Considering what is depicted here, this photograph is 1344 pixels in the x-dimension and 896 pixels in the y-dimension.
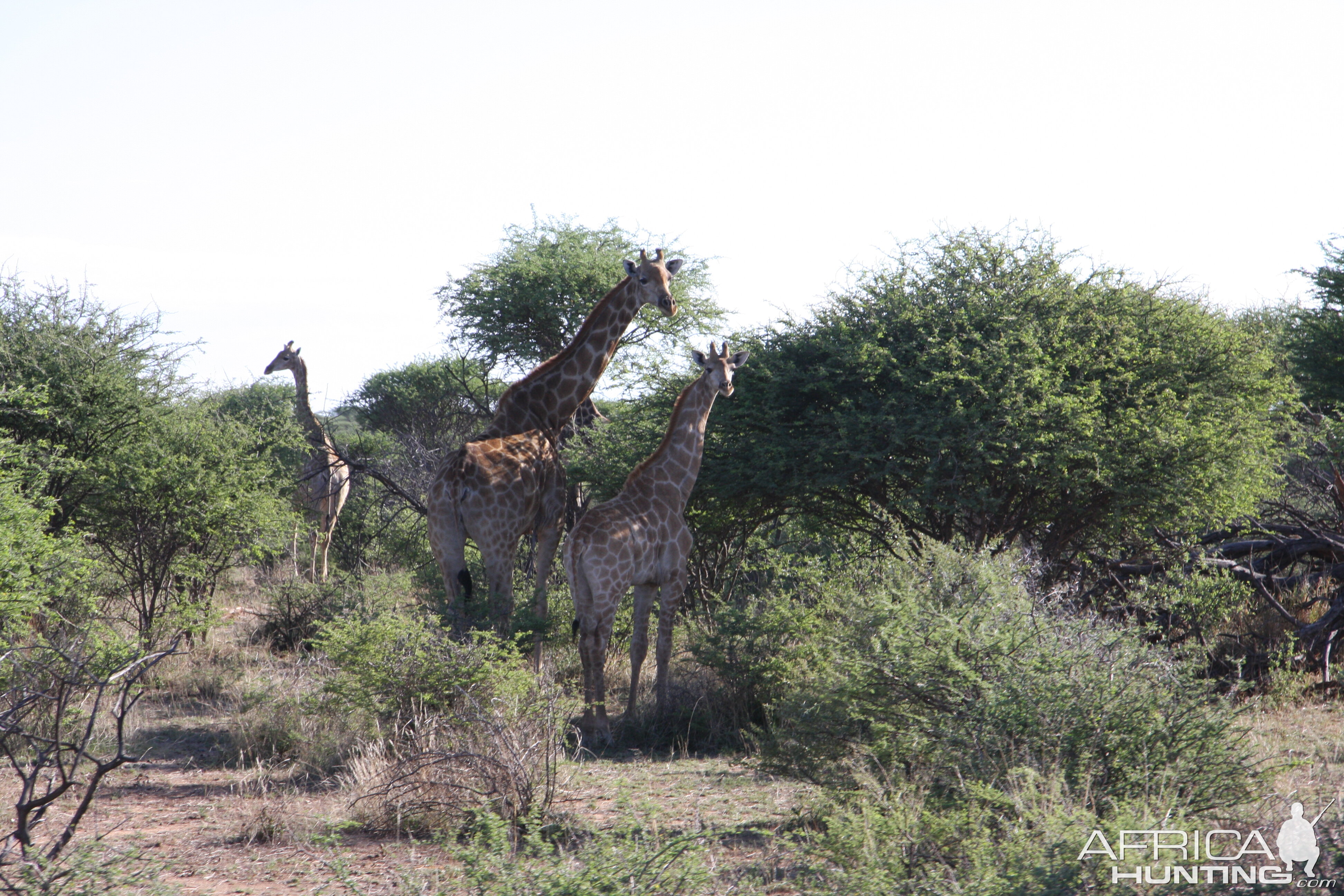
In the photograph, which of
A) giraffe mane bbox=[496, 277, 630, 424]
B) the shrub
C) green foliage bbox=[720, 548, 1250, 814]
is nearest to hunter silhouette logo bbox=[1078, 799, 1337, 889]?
green foliage bbox=[720, 548, 1250, 814]

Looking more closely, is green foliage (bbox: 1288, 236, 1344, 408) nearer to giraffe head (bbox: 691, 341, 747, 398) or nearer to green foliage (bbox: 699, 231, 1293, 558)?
green foliage (bbox: 699, 231, 1293, 558)

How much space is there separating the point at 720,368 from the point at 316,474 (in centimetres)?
850

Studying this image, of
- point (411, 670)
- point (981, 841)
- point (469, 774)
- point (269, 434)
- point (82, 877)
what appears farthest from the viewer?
point (269, 434)

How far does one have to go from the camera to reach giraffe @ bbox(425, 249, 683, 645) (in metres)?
9.47

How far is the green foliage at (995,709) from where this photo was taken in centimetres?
537

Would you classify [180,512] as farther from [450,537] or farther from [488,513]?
[488,513]

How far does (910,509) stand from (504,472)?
443 cm

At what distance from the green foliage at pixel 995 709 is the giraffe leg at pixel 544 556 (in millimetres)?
2888

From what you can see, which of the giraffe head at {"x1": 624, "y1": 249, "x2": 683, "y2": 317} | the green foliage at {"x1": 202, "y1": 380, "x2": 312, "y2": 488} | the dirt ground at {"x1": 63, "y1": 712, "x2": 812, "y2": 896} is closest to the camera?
the dirt ground at {"x1": 63, "y1": 712, "x2": 812, "y2": 896}

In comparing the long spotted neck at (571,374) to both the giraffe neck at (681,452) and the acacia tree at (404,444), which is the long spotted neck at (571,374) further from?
the acacia tree at (404,444)

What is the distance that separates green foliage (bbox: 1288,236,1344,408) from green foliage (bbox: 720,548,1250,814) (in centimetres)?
1099

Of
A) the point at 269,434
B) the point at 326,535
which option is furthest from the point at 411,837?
the point at 326,535

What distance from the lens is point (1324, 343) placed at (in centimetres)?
1602

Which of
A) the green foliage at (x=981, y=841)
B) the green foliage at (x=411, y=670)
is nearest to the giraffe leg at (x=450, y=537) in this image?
the green foliage at (x=411, y=670)
